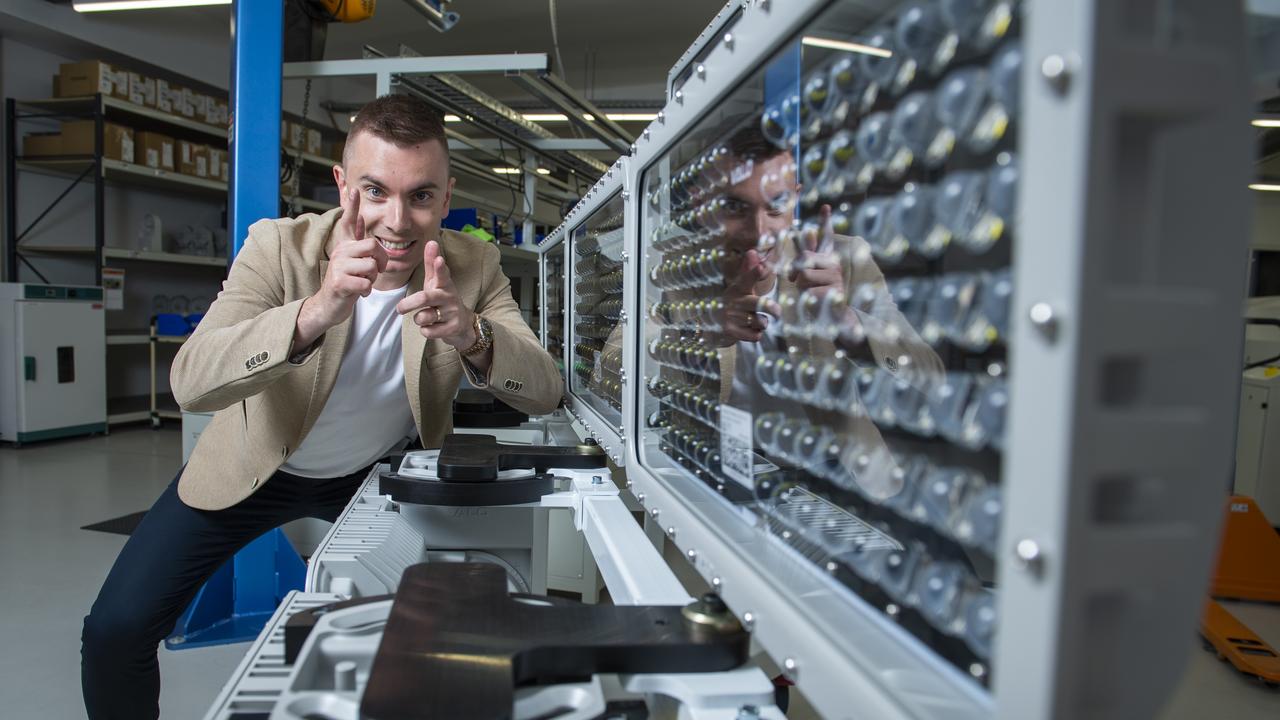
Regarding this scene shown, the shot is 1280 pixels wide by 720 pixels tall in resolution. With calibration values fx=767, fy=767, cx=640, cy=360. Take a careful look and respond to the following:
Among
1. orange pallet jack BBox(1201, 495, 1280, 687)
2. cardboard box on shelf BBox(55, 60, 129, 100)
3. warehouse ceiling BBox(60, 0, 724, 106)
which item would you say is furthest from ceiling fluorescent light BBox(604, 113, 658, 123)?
orange pallet jack BBox(1201, 495, 1280, 687)

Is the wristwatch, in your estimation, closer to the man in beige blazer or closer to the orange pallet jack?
the man in beige blazer

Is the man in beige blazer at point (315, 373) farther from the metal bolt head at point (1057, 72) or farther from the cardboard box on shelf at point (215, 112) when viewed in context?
the cardboard box on shelf at point (215, 112)

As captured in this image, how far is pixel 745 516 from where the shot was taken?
0.65 metres

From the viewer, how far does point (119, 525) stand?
333cm

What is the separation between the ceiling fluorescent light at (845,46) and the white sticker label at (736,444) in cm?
31

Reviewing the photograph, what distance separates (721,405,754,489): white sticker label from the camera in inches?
26.4

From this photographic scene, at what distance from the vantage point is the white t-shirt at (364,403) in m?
1.62

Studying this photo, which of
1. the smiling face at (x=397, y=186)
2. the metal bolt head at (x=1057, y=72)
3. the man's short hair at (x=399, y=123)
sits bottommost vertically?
the metal bolt head at (x=1057, y=72)

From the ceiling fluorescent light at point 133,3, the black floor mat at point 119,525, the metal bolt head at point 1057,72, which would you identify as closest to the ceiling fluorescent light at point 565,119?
the ceiling fluorescent light at point 133,3

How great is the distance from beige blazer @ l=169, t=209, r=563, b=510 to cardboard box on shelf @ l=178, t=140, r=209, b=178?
522 cm

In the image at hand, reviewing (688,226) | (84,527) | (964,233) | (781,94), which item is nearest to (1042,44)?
(964,233)

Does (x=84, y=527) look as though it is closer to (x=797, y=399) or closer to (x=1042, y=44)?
(x=797, y=399)

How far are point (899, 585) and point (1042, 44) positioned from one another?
326 millimetres

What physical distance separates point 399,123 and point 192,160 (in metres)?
5.62
